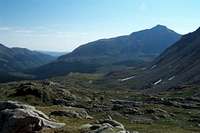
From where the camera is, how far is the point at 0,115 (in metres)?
39.8

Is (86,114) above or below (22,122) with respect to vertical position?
below

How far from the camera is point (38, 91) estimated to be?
122 metres

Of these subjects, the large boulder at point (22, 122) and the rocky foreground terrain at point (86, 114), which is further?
the rocky foreground terrain at point (86, 114)

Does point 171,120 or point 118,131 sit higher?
point 118,131

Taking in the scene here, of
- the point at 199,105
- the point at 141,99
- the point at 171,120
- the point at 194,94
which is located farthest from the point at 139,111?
the point at 194,94

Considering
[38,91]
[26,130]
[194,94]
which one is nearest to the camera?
[26,130]

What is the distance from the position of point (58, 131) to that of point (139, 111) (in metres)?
68.9

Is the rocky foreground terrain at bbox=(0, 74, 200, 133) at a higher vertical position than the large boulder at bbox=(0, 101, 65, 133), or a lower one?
lower

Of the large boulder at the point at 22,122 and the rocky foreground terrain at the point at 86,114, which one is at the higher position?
the large boulder at the point at 22,122

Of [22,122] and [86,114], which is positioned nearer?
[22,122]

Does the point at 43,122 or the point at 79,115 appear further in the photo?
the point at 79,115

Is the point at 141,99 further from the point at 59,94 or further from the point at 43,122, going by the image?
the point at 43,122

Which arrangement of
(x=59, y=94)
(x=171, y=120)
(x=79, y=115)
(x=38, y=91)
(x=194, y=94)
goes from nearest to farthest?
(x=79, y=115)
(x=171, y=120)
(x=38, y=91)
(x=59, y=94)
(x=194, y=94)

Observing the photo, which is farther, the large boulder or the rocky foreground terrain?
the rocky foreground terrain
